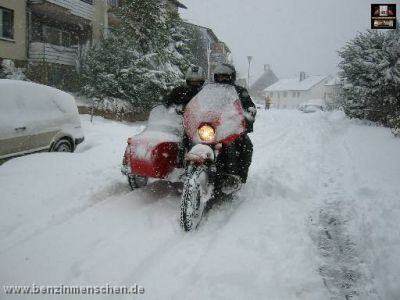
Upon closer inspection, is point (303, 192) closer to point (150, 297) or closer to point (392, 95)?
point (150, 297)

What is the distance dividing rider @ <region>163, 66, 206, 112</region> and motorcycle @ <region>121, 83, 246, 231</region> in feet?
1.88

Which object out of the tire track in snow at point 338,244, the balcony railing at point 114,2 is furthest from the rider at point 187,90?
the balcony railing at point 114,2

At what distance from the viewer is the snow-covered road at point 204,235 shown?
3137mm

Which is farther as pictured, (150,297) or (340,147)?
(340,147)

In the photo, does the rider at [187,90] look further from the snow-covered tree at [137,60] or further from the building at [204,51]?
the building at [204,51]

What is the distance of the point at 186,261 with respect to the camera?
138 inches

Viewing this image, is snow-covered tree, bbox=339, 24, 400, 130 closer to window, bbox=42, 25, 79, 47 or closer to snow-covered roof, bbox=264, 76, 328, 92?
window, bbox=42, 25, 79, 47

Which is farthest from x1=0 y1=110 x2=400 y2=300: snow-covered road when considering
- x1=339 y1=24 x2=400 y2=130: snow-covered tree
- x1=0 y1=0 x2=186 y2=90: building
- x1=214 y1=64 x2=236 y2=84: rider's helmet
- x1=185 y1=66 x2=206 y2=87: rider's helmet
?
x1=0 y1=0 x2=186 y2=90: building

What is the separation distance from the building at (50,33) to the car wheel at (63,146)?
11.2m

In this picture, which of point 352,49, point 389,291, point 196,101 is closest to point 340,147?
point 196,101

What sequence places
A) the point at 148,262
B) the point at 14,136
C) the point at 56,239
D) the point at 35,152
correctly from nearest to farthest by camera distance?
the point at 148,262 → the point at 56,239 → the point at 14,136 → the point at 35,152

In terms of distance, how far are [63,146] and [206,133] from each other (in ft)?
14.6

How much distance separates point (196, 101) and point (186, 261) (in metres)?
2.30

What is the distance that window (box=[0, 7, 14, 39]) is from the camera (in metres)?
18.1
